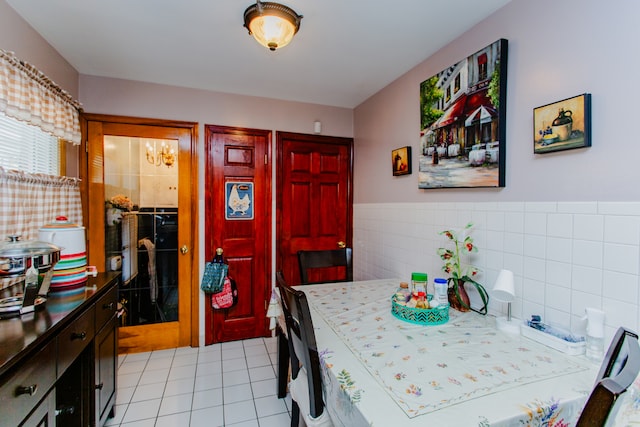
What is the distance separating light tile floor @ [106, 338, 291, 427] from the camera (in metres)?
1.90

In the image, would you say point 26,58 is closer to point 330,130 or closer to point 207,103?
point 207,103

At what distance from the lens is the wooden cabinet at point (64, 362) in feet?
2.99

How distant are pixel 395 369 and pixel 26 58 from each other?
258 centimetres

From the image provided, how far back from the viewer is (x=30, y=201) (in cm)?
177

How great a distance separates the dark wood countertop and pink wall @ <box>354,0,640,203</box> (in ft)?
6.74

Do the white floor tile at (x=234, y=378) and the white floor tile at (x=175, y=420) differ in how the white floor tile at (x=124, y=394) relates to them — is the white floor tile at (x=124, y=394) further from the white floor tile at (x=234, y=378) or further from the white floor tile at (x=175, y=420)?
the white floor tile at (x=234, y=378)

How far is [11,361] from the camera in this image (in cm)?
86

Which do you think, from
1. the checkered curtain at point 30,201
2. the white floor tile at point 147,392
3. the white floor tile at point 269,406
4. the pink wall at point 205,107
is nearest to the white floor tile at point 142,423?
the white floor tile at point 147,392

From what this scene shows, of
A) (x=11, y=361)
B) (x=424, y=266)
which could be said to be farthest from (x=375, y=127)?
(x=11, y=361)

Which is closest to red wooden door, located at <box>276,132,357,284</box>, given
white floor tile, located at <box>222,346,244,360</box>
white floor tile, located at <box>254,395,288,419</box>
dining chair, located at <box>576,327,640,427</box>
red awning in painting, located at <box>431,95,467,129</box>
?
white floor tile, located at <box>222,346,244,360</box>

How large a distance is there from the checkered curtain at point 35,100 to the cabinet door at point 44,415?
54.4 inches

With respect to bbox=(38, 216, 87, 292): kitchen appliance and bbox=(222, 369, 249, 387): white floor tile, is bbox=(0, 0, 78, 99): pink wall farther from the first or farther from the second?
bbox=(222, 369, 249, 387): white floor tile

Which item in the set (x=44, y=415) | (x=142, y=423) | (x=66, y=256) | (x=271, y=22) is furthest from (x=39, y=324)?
(x=271, y=22)

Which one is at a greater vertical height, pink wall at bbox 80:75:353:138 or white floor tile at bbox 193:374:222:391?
pink wall at bbox 80:75:353:138
